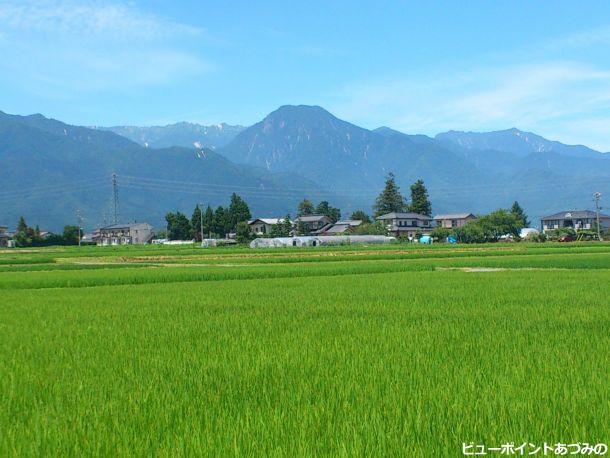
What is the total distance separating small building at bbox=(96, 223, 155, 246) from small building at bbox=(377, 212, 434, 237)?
5619 centimetres

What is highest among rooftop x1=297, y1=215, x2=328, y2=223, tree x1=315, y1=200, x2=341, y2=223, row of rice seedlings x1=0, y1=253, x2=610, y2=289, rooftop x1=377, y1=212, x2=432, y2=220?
tree x1=315, y1=200, x2=341, y2=223

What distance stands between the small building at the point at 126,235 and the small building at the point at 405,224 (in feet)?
184

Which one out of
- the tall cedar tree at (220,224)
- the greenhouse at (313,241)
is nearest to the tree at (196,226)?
the tall cedar tree at (220,224)

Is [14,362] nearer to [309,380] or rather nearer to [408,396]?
[309,380]

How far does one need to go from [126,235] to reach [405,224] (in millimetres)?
62803

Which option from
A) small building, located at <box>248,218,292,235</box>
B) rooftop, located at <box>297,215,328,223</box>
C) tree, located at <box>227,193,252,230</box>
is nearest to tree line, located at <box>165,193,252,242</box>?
tree, located at <box>227,193,252,230</box>

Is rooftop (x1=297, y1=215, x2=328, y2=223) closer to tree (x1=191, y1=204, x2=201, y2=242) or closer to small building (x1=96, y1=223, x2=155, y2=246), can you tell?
tree (x1=191, y1=204, x2=201, y2=242)

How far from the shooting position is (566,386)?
Answer: 5301 millimetres

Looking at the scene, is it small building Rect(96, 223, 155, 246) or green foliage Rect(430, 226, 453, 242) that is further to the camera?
small building Rect(96, 223, 155, 246)

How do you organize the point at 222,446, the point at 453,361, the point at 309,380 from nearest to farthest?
the point at 222,446 → the point at 309,380 → the point at 453,361

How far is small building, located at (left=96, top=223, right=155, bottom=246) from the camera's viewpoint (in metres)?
135

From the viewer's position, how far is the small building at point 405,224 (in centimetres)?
10694

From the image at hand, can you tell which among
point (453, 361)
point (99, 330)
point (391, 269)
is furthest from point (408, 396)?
point (391, 269)

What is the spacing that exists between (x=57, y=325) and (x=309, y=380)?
6524mm
